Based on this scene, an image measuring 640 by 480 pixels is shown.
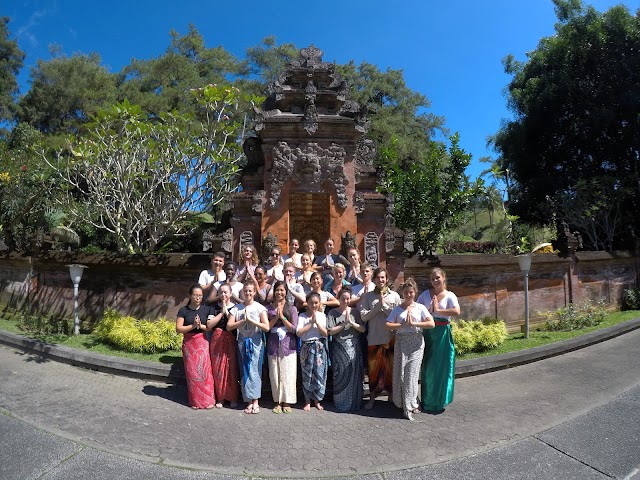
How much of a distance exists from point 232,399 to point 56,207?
1192 cm

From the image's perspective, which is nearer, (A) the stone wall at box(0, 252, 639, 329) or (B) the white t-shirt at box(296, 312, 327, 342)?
(B) the white t-shirt at box(296, 312, 327, 342)

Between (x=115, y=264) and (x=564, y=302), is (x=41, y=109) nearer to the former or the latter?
(x=115, y=264)

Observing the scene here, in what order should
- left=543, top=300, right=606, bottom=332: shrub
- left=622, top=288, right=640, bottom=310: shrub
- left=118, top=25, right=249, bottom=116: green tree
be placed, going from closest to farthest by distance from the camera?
left=543, top=300, right=606, bottom=332: shrub → left=622, top=288, right=640, bottom=310: shrub → left=118, top=25, right=249, bottom=116: green tree

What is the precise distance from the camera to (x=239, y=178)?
8.55m

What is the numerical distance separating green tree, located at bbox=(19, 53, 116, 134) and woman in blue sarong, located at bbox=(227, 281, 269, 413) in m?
20.6

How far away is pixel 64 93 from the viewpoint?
21.6 m

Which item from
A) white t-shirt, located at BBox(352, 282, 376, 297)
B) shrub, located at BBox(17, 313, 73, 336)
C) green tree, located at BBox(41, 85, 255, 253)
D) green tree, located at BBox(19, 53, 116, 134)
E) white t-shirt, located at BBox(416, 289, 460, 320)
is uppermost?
green tree, located at BBox(19, 53, 116, 134)

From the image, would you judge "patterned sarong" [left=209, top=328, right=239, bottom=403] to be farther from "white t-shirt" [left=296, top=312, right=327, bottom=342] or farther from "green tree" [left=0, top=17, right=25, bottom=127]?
"green tree" [left=0, top=17, right=25, bottom=127]

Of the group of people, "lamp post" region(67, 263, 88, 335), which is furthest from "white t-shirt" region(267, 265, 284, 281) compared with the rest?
"lamp post" region(67, 263, 88, 335)

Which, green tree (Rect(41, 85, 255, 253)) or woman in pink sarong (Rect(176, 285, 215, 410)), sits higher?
green tree (Rect(41, 85, 255, 253))

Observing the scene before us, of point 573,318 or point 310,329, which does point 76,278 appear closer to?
point 310,329

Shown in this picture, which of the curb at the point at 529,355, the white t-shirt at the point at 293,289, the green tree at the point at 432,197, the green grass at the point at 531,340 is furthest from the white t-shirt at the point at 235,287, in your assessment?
the green tree at the point at 432,197

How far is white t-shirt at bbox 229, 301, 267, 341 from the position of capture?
4.99 metres

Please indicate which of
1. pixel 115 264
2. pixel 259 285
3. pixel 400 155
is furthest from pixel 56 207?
pixel 400 155
